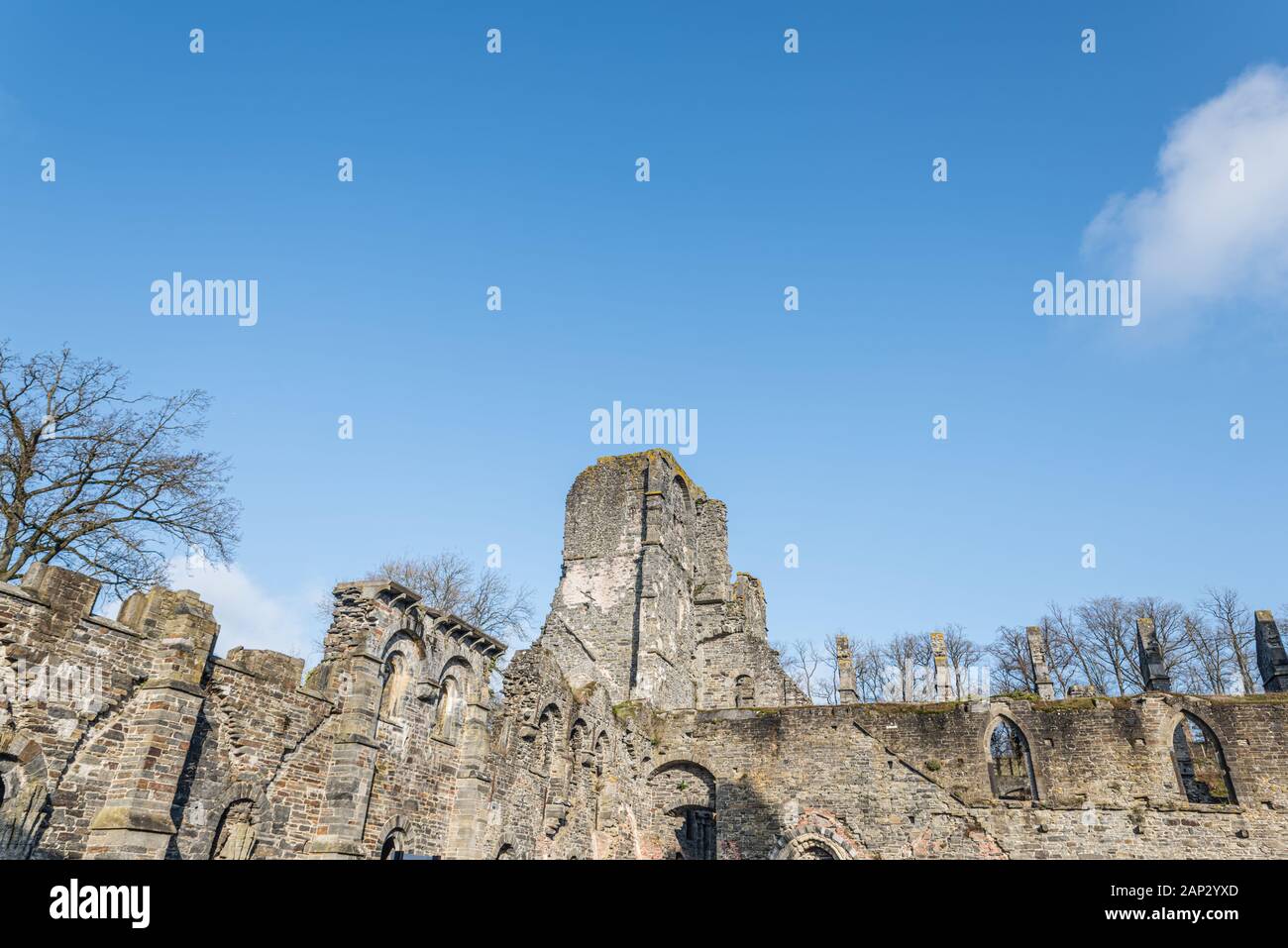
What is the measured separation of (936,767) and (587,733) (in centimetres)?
992

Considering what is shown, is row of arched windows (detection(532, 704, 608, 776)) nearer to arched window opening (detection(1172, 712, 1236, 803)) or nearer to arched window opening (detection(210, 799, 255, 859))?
arched window opening (detection(210, 799, 255, 859))

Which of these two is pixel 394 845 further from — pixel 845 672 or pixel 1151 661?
pixel 1151 661

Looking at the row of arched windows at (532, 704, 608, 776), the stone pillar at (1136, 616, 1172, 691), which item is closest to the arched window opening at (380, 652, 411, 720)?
the row of arched windows at (532, 704, 608, 776)

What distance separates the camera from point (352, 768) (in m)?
15.2

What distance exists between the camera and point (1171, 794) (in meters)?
21.3

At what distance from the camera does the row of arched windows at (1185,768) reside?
2228cm

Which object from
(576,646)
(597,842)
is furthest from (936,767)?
(576,646)

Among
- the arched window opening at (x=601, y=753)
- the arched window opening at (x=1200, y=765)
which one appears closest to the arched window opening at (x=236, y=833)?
the arched window opening at (x=601, y=753)

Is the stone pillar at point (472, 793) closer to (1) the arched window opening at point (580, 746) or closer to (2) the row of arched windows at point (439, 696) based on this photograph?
(2) the row of arched windows at point (439, 696)

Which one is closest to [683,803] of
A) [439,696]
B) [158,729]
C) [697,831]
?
[697,831]

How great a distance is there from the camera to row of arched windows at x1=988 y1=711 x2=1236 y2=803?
22.3 m

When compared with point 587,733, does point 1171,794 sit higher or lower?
lower
